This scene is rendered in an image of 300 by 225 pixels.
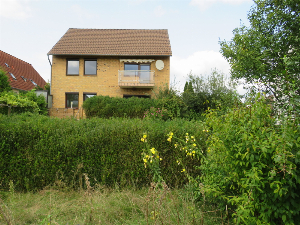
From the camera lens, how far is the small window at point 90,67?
19719mm

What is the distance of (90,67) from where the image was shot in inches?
779

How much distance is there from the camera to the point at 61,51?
19078 mm

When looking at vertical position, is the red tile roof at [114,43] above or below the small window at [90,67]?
above

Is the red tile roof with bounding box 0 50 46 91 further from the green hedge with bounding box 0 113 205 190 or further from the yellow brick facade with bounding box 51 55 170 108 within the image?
the green hedge with bounding box 0 113 205 190

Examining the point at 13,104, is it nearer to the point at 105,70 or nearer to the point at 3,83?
the point at 3,83

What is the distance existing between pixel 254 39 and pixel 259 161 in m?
10.2

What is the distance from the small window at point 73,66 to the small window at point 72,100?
6.61ft

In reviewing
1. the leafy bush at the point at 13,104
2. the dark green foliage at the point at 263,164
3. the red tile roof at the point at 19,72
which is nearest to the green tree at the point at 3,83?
the leafy bush at the point at 13,104

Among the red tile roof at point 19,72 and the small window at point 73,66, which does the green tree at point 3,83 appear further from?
the red tile roof at point 19,72

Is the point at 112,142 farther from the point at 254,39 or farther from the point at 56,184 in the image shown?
the point at 254,39

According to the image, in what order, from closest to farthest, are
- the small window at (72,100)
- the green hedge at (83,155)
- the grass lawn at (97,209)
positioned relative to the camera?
the grass lawn at (97,209), the green hedge at (83,155), the small window at (72,100)

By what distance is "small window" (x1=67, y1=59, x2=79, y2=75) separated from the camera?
19.7 m

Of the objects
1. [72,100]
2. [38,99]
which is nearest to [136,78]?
[72,100]

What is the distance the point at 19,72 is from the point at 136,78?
16763 millimetres
